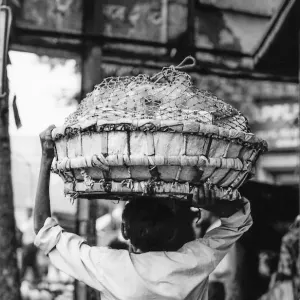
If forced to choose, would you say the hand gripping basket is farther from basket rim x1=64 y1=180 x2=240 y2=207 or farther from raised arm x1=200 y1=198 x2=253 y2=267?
raised arm x1=200 y1=198 x2=253 y2=267

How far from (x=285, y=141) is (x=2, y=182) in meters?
14.1

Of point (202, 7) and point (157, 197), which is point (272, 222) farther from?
point (157, 197)

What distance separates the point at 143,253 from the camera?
106 inches

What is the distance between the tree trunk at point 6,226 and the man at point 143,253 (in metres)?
1.94

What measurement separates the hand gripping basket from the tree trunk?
2.06 m

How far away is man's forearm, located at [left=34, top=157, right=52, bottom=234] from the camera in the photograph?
2865 mm

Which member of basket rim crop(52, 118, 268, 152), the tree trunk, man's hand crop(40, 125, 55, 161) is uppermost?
basket rim crop(52, 118, 268, 152)

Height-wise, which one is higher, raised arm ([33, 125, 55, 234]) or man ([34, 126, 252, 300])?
raised arm ([33, 125, 55, 234])

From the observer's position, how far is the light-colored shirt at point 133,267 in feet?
8.50

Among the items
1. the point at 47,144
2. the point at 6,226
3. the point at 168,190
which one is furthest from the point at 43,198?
the point at 6,226

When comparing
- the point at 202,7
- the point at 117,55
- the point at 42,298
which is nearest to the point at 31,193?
the point at 42,298

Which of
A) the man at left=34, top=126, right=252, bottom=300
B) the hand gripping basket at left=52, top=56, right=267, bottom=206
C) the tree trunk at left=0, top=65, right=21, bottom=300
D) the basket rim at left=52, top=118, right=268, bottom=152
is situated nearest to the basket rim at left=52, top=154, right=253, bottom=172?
the hand gripping basket at left=52, top=56, right=267, bottom=206

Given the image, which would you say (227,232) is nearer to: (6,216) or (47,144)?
(47,144)

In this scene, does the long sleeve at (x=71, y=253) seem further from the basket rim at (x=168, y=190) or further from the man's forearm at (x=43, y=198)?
the basket rim at (x=168, y=190)
